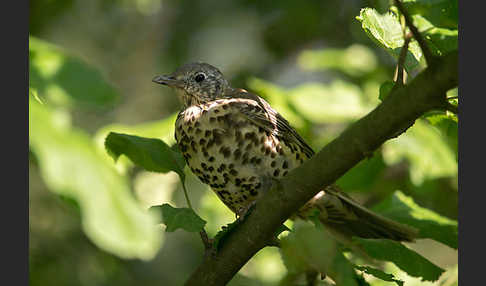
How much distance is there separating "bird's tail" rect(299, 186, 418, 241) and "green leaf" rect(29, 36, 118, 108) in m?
1.18

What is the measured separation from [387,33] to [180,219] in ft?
2.88

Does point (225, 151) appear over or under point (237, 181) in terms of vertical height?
over

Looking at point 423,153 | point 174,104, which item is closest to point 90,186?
point 423,153

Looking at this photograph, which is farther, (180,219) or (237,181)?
(237,181)

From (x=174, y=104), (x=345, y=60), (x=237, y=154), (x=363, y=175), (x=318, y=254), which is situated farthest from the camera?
(x=174, y=104)

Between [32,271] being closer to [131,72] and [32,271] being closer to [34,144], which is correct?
[131,72]

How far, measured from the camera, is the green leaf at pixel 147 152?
97.8 inches

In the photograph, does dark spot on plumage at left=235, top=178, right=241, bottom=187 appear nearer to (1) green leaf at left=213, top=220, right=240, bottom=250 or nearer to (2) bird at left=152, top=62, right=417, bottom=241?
(2) bird at left=152, top=62, right=417, bottom=241

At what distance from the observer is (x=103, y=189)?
1.45 m

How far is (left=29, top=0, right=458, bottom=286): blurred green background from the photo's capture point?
268 centimetres

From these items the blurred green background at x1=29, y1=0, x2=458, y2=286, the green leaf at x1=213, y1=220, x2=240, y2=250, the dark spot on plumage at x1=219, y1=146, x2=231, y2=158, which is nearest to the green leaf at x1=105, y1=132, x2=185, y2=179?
the blurred green background at x1=29, y1=0, x2=458, y2=286

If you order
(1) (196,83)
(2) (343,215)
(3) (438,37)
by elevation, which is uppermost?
(1) (196,83)

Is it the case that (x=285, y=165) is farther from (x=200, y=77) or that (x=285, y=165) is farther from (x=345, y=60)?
(x=345, y=60)

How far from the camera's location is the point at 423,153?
388 cm
